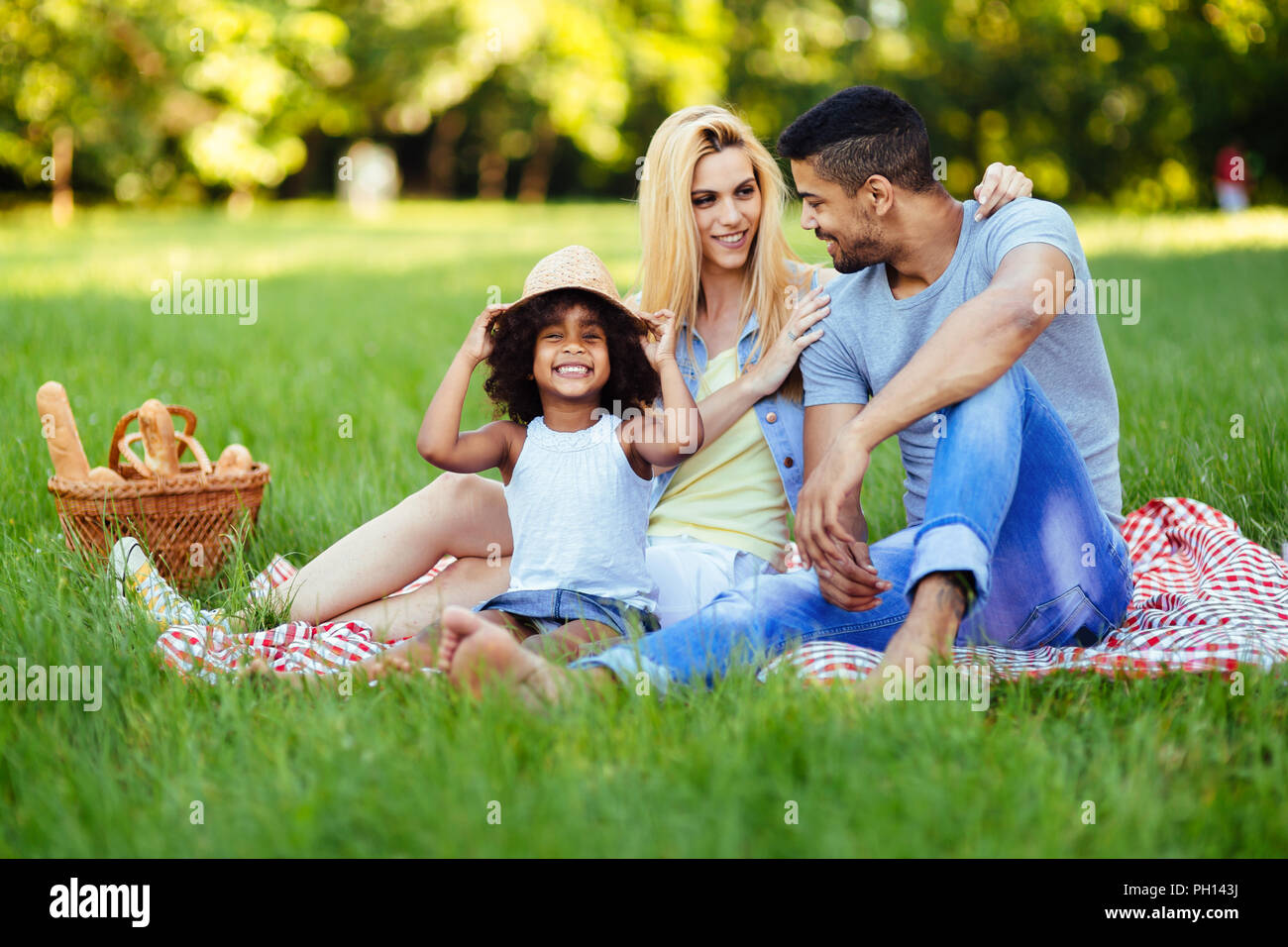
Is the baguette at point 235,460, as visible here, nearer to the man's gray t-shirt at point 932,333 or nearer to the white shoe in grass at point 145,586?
the white shoe in grass at point 145,586

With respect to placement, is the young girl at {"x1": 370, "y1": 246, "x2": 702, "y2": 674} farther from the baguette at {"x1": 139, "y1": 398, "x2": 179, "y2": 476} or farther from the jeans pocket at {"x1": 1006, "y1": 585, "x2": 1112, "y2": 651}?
the baguette at {"x1": 139, "y1": 398, "x2": 179, "y2": 476}

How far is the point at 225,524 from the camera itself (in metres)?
3.70

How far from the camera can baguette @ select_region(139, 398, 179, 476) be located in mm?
3652

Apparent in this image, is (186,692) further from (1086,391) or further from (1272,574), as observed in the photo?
(1272,574)

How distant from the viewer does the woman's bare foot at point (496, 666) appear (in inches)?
92.8

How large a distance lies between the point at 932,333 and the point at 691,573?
92 centimetres

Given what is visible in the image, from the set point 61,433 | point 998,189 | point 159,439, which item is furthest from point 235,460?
point 998,189

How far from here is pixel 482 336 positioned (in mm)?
3100

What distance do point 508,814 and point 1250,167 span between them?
31592mm

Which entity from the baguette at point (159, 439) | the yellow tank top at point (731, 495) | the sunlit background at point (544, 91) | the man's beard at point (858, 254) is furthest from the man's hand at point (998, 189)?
the sunlit background at point (544, 91)

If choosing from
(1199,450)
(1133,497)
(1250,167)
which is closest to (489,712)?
(1133,497)

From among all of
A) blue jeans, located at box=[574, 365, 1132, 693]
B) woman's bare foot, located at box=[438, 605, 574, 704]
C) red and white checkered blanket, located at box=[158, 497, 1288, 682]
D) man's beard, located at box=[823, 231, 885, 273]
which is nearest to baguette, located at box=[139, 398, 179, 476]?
red and white checkered blanket, located at box=[158, 497, 1288, 682]

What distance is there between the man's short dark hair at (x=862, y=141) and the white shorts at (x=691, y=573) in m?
1.03

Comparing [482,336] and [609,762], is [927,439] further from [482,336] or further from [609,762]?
[609,762]
